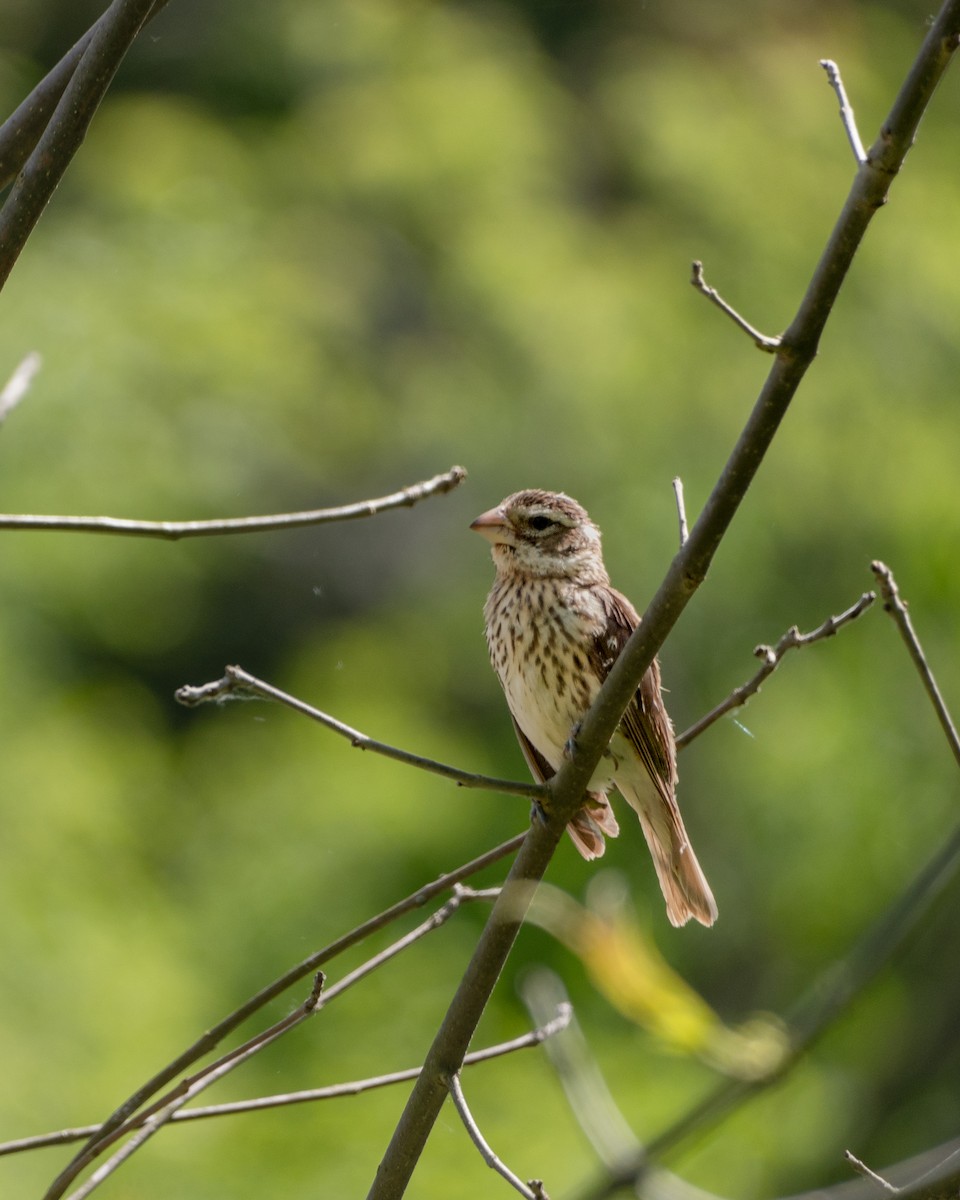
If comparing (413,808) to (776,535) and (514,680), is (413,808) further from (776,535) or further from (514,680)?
(514,680)

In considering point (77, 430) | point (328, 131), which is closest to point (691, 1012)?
point (77, 430)

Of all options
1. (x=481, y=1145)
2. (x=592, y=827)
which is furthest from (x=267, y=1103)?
(x=592, y=827)

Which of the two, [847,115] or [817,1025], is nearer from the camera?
[817,1025]

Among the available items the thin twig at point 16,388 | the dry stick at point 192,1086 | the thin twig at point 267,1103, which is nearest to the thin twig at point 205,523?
the thin twig at point 16,388

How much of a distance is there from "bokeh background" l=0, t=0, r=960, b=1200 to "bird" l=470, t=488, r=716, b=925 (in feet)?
6.53

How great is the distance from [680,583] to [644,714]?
1542 millimetres

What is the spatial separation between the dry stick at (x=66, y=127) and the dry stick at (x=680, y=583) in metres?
1.08

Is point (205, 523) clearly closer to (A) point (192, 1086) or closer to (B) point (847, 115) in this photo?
(A) point (192, 1086)

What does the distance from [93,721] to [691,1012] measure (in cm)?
636

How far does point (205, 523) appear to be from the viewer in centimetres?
224

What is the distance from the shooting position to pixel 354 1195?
19.9ft

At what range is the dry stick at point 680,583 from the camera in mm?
2094

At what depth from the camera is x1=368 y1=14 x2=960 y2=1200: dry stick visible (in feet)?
6.87

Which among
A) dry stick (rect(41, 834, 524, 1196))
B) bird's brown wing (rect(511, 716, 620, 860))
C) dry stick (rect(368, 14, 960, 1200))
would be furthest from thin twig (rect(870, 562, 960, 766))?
bird's brown wing (rect(511, 716, 620, 860))
